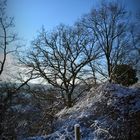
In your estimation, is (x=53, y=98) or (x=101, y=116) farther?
(x=53, y=98)

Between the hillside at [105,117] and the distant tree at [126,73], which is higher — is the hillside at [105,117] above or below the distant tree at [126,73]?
below

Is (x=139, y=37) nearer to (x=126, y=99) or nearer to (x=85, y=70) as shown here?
(x=85, y=70)

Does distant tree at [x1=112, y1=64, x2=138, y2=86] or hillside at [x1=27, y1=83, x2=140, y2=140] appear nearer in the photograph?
hillside at [x1=27, y1=83, x2=140, y2=140]

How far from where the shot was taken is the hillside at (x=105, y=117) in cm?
941

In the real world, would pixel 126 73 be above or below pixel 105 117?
above

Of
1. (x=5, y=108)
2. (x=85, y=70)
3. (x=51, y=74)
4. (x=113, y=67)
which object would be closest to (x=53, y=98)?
(x=51, y=74)

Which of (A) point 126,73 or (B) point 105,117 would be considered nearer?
(B) point 105,117

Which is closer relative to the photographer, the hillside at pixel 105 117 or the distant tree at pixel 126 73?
the hillside at pixel 105 117

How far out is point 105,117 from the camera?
1023 cm

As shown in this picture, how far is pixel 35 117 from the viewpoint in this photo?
12234 mm

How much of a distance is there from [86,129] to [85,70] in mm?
16196

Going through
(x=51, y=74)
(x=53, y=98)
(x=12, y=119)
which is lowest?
(x=12, y=119)

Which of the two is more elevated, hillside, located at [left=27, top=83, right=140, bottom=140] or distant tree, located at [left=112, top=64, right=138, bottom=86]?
distant tree, located at [left=112, top=64, right=138, bottom=86]

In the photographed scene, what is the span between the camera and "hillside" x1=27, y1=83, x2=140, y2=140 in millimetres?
9406
